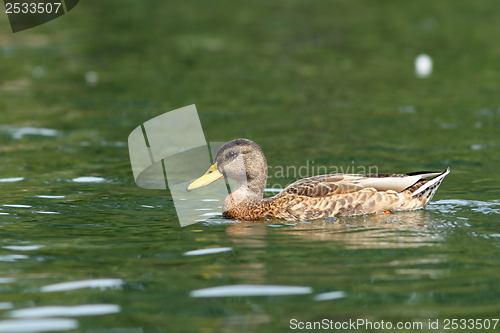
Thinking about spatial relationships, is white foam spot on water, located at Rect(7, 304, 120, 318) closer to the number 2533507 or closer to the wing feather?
the wing feather

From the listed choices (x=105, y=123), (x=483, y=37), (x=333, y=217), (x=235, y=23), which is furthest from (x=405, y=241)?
(x=235, y=23)

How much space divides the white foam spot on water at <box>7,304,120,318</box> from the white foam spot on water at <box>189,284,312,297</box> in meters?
0.71

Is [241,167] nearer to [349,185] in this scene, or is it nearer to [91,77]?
[349,185]

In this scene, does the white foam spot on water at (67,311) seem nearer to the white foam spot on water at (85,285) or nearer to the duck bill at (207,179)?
the white foam spot on water at (85,285)

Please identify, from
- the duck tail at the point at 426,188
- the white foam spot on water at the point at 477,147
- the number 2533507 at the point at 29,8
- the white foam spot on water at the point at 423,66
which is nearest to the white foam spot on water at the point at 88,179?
the duck tail at the point at 426,188

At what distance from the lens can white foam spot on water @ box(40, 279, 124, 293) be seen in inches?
233

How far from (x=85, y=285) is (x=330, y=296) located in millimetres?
2155

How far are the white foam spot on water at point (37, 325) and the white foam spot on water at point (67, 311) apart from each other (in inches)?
3.5

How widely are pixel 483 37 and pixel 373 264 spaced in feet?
59.1

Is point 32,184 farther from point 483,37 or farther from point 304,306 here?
point 483,37

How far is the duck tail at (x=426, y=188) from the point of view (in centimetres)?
841

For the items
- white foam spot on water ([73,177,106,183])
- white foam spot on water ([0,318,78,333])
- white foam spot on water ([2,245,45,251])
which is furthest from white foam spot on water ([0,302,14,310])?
white foam spot on water ([73,177,106,183])

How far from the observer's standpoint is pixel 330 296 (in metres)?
5.66

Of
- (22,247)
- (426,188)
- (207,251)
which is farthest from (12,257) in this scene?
(426,188)
